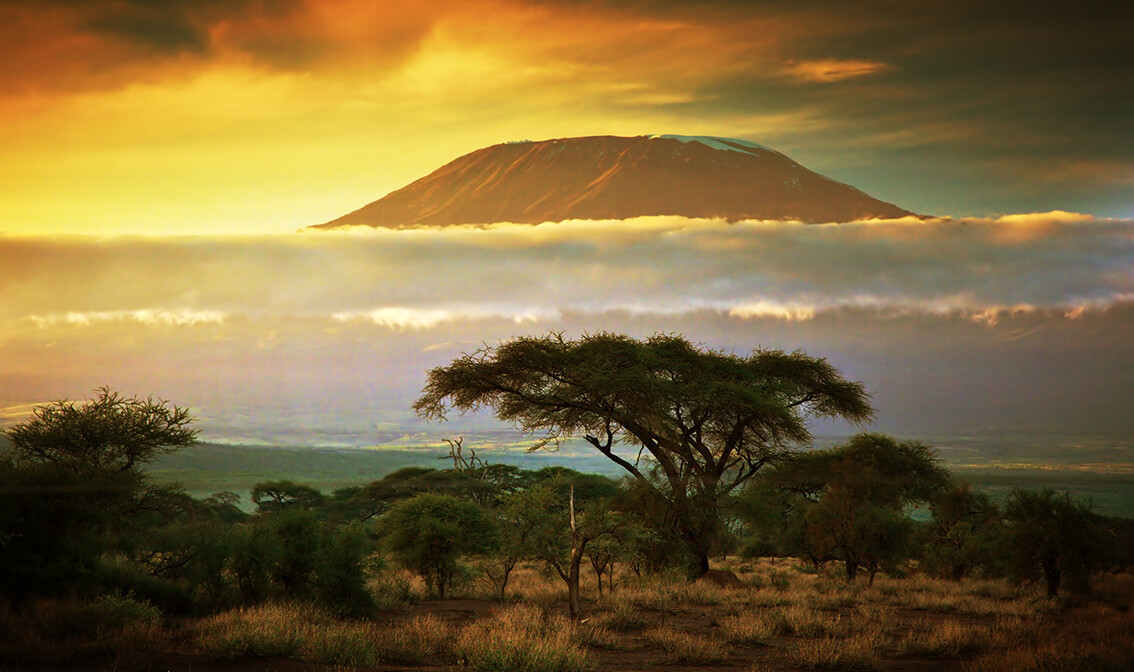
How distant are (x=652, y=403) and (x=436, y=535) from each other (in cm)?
789

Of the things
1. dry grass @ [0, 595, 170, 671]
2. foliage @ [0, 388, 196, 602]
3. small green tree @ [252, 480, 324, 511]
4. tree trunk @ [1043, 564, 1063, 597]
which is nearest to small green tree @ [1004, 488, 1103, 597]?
tree trunk @ [1043, 564, 1063, 597]

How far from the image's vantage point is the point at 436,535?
29.0 m


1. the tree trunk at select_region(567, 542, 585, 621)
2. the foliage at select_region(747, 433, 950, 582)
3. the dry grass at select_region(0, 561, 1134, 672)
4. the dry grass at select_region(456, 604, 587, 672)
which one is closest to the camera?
the dry grass at select_region(456, 604, 587, 672)

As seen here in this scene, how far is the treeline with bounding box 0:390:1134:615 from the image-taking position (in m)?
18.9

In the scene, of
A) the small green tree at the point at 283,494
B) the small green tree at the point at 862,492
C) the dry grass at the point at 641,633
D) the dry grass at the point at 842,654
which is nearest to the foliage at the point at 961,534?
the small green tree at the point at 862,492

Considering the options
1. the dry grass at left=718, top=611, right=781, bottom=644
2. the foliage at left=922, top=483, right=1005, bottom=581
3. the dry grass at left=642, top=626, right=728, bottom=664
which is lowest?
the foliage at left=922, top=483, right=1005, bottom=581

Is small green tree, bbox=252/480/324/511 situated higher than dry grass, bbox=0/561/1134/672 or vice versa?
dry grass, bbox=0/561/1134/672

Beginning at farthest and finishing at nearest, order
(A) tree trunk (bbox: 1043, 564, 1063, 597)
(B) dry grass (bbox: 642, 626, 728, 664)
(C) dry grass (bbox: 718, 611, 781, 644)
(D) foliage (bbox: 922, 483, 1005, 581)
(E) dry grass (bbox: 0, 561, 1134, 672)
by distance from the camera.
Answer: (D) foliage (bbox: 922, 483, 1005, 581) → (A) tree trunk (bbox: 1043, 564, 1063, 597) → (C) dry grass (bbox: 718, 611, 781, 644) → (B) dry grass (bbox: 642, 626, 728, 664) → (E) dry grass (bbox: 0, 561, 1134, 672)

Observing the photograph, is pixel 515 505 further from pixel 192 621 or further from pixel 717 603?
pixel 192 621

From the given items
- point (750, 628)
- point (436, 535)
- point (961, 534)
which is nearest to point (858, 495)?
point (961, 534)

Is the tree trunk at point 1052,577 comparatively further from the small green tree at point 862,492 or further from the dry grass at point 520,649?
the dry grass at point 520,649

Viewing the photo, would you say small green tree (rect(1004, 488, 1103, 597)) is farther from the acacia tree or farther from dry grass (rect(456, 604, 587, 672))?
dry grass (rect(456, 604, 587, 672))

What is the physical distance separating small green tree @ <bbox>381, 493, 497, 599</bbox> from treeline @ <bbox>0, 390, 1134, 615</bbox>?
65 millimetres

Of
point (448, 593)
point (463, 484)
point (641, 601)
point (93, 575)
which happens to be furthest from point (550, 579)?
point (463, 484)
